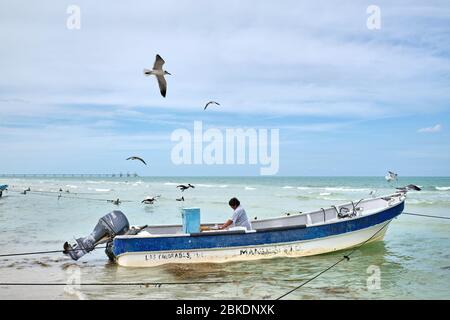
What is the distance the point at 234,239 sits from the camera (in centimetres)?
1066

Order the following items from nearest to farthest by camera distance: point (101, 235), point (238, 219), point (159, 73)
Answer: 1. point (101, 235)
2. point (238, 219)
3. point (159, 73)

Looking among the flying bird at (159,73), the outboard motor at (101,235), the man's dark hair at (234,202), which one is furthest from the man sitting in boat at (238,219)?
the flying bird at (159,73)

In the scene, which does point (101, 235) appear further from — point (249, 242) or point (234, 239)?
point (249, 242)

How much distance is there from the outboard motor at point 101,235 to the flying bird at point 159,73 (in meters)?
3.17

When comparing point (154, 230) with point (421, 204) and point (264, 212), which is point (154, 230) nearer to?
point (264, 212)

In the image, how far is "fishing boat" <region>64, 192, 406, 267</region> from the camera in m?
10.3

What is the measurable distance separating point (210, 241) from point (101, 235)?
237 cm

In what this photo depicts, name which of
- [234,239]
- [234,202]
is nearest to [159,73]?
[234,202]

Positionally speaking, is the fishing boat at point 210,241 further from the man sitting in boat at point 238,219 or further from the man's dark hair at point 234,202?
the man's dark hair at point 234,202

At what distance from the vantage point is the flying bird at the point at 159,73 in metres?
11.5

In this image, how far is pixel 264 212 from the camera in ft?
87.0
